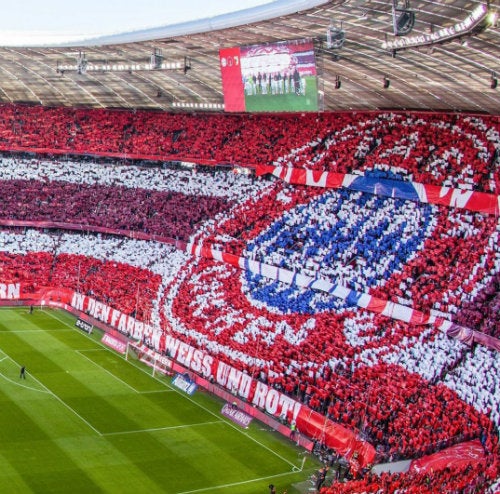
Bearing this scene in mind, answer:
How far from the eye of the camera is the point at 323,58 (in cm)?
3897

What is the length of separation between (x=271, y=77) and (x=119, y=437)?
1815 centimetres

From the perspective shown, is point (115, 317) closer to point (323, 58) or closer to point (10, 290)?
point (10, 290)

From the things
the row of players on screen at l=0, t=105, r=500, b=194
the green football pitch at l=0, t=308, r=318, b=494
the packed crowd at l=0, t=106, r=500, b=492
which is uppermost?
the row of players on screen at l=0, t=105, r=500, b=194

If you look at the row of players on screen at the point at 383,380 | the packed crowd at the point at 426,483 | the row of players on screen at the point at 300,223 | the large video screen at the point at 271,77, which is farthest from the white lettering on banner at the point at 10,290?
the packed crowd at the point at 426,483

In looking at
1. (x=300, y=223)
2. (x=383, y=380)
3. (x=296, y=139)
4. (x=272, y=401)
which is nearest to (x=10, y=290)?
(x=300, y=223)

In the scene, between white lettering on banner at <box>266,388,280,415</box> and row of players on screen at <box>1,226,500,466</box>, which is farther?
white lettering on banner at <box>266,388,280,415</box>

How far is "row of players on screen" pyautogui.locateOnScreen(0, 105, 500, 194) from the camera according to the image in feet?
139

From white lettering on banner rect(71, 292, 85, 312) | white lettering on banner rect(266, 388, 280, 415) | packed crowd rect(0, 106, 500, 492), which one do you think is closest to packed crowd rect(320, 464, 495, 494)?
packed crowd rect(0, 106, 500, 492)

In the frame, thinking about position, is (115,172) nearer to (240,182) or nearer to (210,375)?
(240,182)

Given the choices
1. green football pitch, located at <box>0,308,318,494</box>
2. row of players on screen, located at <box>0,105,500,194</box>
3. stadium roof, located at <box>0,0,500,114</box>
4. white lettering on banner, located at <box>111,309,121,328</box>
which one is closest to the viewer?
green football pitch, located at <box>0,308,318,494</box>

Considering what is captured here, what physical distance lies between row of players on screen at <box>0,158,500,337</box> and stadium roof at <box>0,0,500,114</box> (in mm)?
5792

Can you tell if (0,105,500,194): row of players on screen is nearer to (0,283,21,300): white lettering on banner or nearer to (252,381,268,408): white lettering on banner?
(252,381,268,408): white lettering on banner

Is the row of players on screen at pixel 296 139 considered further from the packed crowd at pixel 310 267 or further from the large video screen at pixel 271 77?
the large video screen at pixel 271 77

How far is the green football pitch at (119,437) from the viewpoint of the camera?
2659cm
